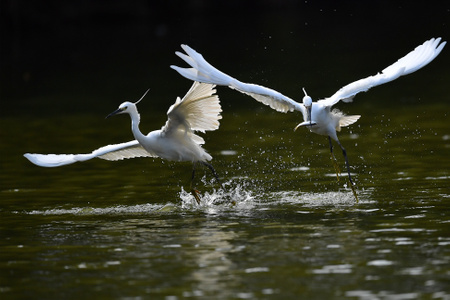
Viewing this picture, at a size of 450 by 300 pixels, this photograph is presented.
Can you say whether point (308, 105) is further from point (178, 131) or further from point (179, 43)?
point (179, 43)

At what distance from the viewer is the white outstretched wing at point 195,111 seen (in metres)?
12.3

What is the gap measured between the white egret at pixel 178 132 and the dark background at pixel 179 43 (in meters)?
9.92

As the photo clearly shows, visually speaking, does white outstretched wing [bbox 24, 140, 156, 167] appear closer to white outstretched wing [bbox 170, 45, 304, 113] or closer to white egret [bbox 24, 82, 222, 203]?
white egret [bbox 24, 82, 222, 203]

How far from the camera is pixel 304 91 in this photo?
11922 mm

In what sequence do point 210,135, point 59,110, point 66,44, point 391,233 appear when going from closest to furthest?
point 391,233
point 210,135
point 59,110
point 66,44

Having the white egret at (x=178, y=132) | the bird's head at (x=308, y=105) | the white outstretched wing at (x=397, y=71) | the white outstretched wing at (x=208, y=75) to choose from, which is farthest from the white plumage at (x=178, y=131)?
the white outstretched wing at (x=397, y=71)

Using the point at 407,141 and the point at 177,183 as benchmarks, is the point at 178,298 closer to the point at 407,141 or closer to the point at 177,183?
the point at 177,183

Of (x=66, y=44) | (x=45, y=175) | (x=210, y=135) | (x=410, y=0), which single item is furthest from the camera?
(x=410, y=0)

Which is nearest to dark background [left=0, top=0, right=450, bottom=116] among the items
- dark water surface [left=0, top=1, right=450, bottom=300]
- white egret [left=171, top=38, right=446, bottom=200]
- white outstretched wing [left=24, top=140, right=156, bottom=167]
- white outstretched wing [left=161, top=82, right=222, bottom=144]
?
dark water surface [left=0, top=1, right=450, bottom=300]

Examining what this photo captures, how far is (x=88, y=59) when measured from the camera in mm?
37062

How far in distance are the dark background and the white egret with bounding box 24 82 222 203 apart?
32.6 ft

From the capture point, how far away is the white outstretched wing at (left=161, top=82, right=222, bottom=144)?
12.3 m

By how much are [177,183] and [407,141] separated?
4.21 metres

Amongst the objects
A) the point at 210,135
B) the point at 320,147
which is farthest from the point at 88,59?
the point at 320,147
